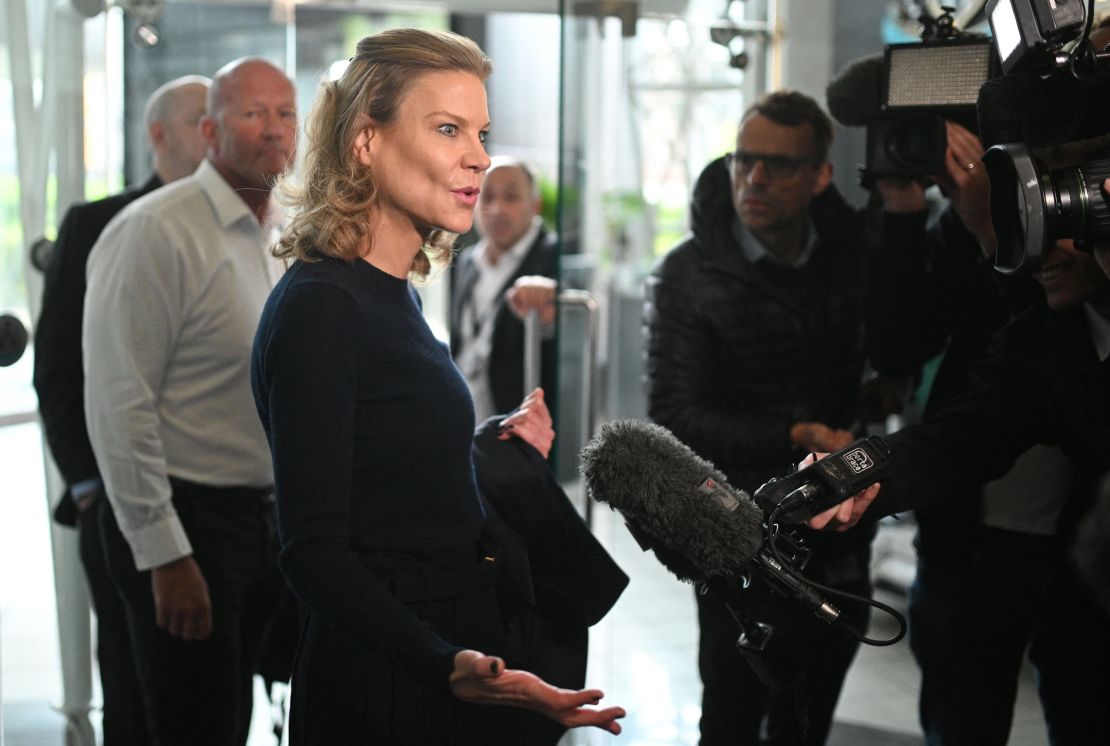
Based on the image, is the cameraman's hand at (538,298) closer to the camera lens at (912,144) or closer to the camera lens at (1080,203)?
the camera lens at (912,144)

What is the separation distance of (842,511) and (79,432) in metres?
1.42

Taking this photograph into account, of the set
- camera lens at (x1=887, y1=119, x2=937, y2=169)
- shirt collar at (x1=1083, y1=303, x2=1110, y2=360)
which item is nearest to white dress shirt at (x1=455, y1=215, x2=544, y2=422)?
camera lens at (x1=887, y1=119, x2=937, y2=169)

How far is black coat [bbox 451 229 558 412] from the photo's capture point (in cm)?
254

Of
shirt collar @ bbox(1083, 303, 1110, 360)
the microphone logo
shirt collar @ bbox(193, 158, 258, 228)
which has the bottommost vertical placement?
the microphone logo

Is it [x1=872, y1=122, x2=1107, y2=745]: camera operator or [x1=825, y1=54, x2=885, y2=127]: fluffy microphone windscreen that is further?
[x1=825, y1=54, x2=885, y2=127]: fluffy microphone windscreen

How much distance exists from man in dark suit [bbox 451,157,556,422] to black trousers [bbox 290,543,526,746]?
1.69 m

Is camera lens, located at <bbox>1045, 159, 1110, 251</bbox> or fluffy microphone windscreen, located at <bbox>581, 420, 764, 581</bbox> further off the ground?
camera lens, located at <bbox>1045, 159, 1110, 251</bbox>

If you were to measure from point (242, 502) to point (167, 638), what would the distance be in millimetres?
264

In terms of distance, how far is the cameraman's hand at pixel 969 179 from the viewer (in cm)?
208

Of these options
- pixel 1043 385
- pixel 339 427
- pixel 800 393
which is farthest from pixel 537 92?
pixel 339 427

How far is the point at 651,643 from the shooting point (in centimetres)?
301

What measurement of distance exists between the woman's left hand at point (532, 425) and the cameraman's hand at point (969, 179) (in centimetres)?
87

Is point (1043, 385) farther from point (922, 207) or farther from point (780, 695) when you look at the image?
point (780, 695)

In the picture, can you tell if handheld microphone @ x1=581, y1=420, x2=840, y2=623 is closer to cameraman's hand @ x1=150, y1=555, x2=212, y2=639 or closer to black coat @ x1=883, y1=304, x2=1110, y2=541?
black coat @ x1=883, y1=304, x2=1110, y2=541
